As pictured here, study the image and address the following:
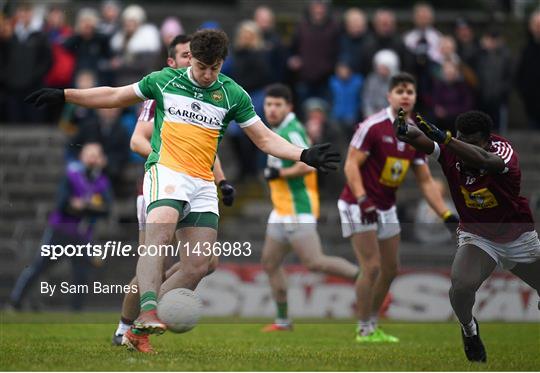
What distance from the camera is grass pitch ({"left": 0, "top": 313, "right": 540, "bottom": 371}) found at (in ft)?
33.5

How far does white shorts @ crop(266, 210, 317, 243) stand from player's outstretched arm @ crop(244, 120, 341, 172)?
4.27m

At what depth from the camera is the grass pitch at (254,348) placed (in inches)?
402

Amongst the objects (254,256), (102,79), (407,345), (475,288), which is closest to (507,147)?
(475,288)

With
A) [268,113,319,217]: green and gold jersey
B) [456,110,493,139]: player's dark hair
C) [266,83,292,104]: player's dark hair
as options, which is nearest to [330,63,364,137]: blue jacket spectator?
[268,113,319,217]: green and gold jersey

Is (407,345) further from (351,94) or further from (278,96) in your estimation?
(351,94)

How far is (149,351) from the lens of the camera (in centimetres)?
1075

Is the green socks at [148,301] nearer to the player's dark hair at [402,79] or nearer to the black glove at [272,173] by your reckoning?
the player's dark hair at [402,79]

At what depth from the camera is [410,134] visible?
10438mm

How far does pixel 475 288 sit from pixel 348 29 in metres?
11.7

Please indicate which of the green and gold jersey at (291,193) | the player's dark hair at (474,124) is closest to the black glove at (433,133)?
the player's dark hair at (474,124)

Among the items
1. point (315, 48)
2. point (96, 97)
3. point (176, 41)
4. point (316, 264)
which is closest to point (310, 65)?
point (315, 48)

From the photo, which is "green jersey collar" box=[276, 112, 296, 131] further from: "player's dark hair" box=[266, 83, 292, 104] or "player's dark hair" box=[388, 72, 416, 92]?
"player's dark hair" box=[388, 72, 416, 92]

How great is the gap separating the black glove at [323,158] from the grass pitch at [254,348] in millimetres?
1647

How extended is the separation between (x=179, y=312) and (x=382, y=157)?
15.1 ft
